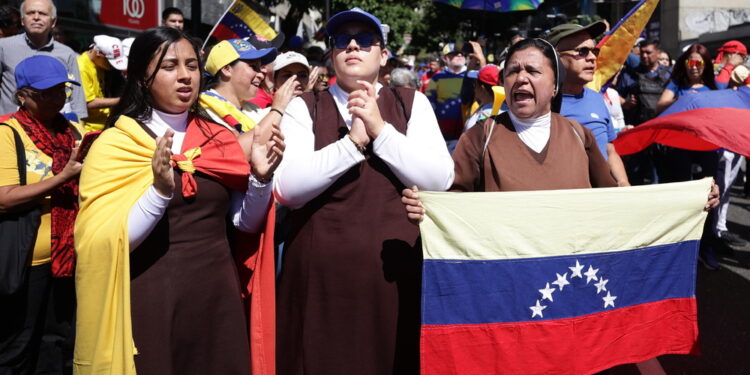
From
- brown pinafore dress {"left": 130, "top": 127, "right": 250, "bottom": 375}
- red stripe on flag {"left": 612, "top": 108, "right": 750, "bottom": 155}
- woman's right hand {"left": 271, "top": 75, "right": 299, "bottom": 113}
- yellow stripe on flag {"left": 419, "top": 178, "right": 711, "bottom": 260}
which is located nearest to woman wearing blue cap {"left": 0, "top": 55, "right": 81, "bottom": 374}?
brown pinafore dress {"left": 130, "top": 127, "right": 250, "bottom": 375}

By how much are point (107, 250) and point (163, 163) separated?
43 cm

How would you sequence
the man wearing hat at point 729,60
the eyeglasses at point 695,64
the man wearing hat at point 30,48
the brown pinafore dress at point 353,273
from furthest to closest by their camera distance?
the man wearing hat at point 729,60 → the eyeglasses at point 695,64 → the man wearing hat at point 30,48 → the brown pinafore dress at point 353,273

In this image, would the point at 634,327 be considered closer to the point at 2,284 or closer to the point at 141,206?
the point at 141,206

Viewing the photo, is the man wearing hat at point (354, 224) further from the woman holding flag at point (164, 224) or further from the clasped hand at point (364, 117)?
the woman holding flag at point (164, 224)

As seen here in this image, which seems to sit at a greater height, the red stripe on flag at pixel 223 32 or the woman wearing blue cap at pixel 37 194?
the red stripe on flag at pixel 223 32

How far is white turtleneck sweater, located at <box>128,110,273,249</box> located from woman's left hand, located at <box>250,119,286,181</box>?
65mm

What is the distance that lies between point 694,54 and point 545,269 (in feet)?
17.0

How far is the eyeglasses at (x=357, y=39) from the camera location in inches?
120

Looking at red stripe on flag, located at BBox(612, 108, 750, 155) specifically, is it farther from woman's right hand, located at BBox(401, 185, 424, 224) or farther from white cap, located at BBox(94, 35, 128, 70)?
white cap, located at BBox(94, 35, 128, 70)

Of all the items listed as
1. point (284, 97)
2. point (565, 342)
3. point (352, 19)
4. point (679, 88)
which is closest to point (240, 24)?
point (284, 97)

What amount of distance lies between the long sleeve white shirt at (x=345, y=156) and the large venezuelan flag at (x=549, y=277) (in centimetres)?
13

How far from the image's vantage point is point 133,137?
8.90 ft

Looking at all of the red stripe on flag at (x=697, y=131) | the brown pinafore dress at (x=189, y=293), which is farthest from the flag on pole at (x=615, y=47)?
the brown pinafore dress at (x=189, y=293)

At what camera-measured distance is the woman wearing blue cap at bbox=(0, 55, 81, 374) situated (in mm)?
3445
